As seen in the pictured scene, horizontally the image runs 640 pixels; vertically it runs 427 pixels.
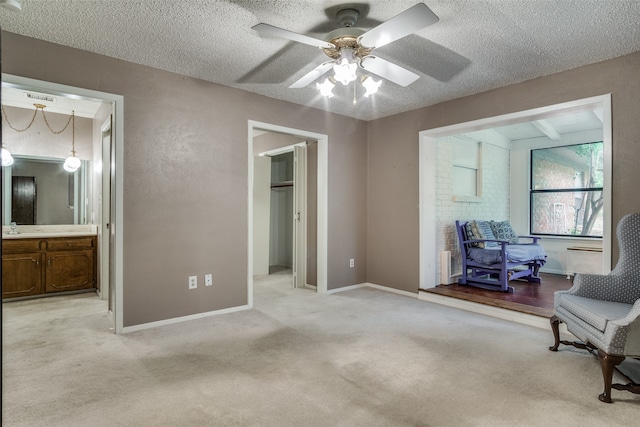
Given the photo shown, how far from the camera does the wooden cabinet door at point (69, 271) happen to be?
467 cm

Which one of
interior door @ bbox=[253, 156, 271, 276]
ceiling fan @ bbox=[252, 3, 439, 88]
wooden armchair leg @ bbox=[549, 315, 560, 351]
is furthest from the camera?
interior door @ bbox=[253, 156, 271, 276]

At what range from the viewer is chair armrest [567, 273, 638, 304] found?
2.86m

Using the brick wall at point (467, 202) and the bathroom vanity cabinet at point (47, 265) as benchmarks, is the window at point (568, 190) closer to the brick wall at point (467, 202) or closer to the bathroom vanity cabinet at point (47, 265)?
the brick wall at point (467, 202)

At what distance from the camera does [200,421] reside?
208cm

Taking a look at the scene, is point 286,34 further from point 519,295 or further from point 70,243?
point 70,243

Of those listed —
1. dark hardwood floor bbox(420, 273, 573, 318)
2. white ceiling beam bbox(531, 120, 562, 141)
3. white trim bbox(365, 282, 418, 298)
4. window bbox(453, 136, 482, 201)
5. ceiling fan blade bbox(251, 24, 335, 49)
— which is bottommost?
white trim bbox(365, 282, 418, 298)

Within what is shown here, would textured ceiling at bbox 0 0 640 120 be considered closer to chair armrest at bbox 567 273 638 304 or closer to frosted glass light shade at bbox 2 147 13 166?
chair armrest at bbox 567 273 638 304

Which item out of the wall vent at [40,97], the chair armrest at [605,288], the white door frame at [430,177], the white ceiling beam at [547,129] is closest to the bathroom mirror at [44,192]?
the wall vent at [40,97]

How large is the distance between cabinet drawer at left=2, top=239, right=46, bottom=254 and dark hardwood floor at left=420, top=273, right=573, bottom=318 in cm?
469

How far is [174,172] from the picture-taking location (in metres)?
3.70

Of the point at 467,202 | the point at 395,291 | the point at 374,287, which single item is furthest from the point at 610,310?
the point at 467,202

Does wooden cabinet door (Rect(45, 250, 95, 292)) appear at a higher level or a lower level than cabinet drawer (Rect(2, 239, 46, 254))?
lower

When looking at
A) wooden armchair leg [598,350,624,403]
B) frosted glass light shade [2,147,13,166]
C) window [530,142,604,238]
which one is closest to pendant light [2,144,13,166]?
frosted glass light shade [2,147,13,166]

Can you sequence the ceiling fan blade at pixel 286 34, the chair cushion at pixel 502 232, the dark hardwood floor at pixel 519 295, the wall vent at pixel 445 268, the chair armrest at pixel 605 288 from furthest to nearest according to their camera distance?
the chair cushion at pixel 502 232, the wall vent at pixel 445 268, the dark hardwood floor at pixel 519 295, the chair armrest at pixel 605 288, the ceiling fan blade at pixel 286 34
